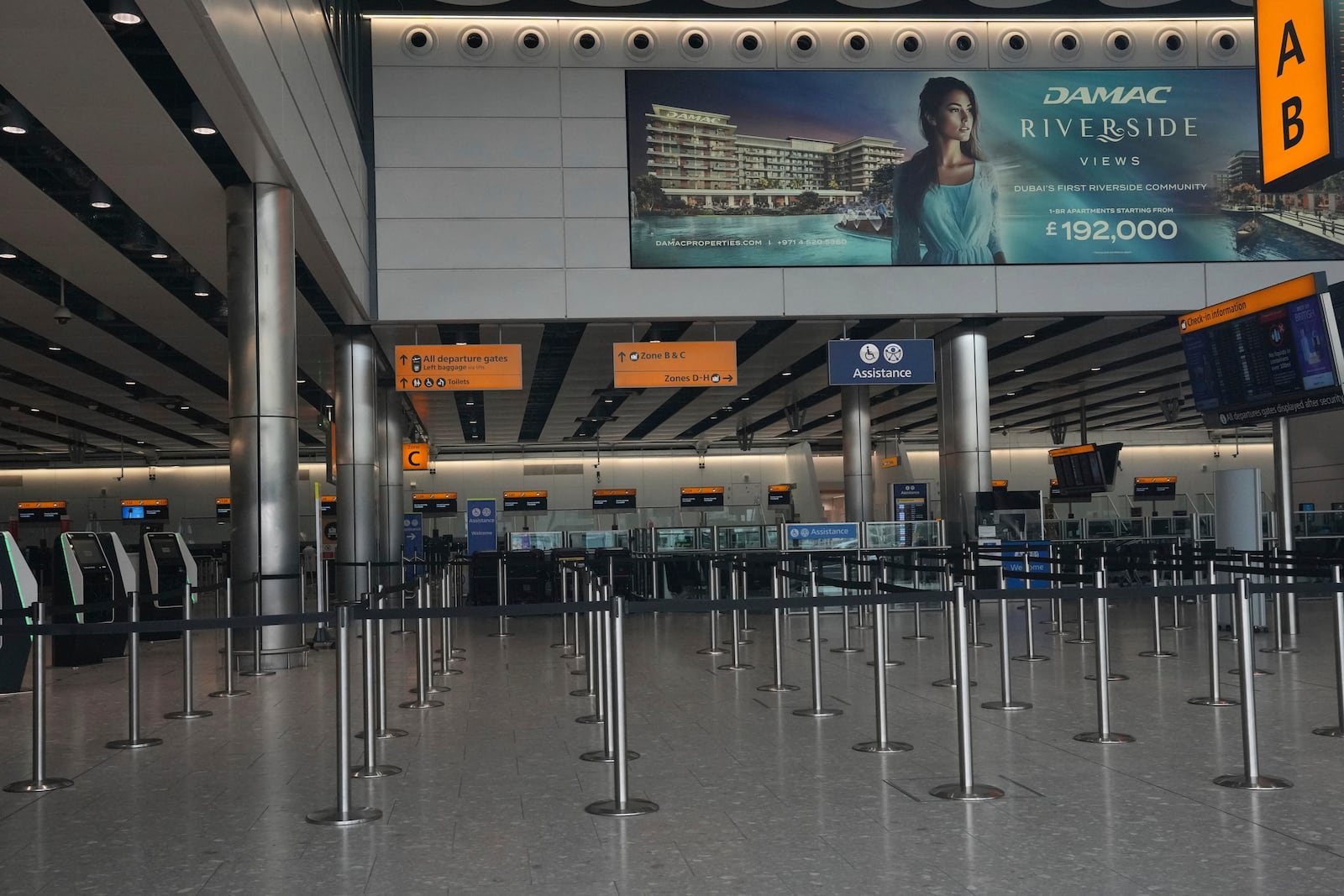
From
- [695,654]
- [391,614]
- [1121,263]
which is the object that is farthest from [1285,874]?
[1121,263]

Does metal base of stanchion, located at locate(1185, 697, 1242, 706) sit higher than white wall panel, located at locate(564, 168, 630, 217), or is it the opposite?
white wall panel, located at locate(564, 168, 630, 217)

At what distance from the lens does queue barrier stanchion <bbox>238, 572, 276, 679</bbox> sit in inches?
455

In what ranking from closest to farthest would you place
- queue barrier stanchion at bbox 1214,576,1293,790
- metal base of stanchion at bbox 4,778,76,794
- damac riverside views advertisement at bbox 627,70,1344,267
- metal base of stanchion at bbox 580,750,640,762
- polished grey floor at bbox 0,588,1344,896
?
polished grey floor at bbox 0,588,1344,896, queue barrier stanchion at bbox 1214,576,1293,790, metal base of stanchion at bbox 4,778,76,794, metal base of stanchion at bbox 580,750,640,762, damac riverside views advertisement at bbox 627,70,1344,267

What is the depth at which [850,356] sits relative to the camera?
1878 centimetres

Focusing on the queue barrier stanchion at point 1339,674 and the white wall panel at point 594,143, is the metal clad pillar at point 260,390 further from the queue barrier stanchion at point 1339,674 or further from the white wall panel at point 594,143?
the queue barrier stanchion at point 1339,674

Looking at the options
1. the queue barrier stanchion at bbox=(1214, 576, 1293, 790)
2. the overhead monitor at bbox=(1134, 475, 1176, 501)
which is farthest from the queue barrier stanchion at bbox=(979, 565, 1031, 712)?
the overhead monitor at bbox=(1134, 475, 1176, 501)

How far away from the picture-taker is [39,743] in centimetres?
659

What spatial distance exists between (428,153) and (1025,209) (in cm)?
896

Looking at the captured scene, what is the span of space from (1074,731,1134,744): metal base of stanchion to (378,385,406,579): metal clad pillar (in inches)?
833

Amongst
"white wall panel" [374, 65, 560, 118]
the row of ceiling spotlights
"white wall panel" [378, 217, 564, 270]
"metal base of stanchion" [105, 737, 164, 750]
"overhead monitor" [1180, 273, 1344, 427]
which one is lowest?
Result: "metal base of stanchion" [105, 737, 164, 750]

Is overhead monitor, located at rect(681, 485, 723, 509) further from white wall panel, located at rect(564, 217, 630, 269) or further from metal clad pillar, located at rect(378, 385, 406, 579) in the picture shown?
white wall panel, located at rect(564, 217, 630, 269)

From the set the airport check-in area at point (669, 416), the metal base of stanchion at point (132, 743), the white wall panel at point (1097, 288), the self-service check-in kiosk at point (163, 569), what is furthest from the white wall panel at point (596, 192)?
the metal base of stanchion at point (132, 743)

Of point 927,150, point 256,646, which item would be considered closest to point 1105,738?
point 256,646

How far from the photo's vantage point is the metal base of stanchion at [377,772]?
6.59m
